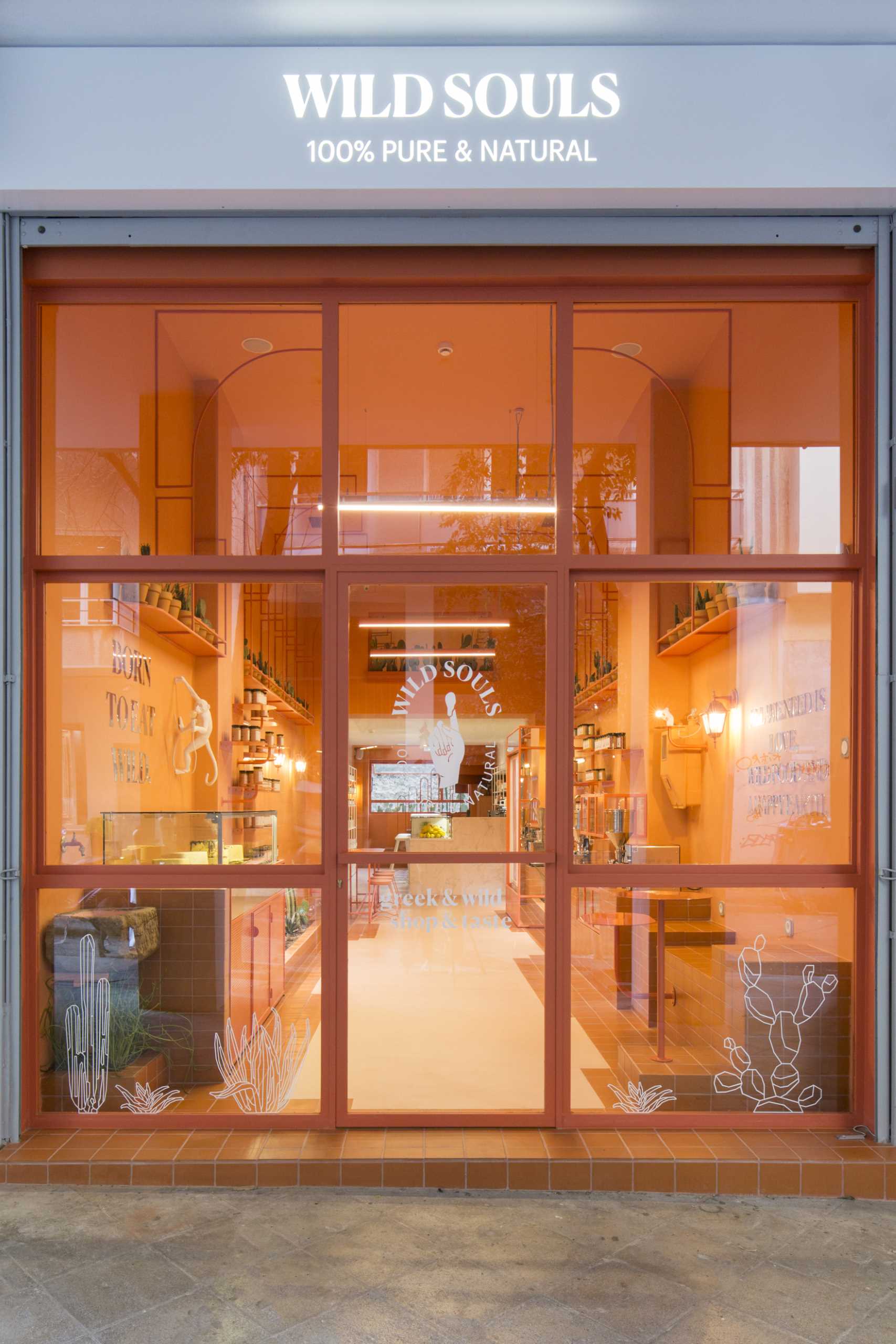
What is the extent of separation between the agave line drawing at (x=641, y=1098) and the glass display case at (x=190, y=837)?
1.67 meters

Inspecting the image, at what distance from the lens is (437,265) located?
387 centimetres

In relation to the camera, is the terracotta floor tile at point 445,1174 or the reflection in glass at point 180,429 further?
the reflection in glass at point 180,429

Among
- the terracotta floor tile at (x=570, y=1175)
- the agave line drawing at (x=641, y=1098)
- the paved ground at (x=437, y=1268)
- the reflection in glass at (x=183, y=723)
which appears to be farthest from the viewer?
the reflection in glass at (x=183, y=723)

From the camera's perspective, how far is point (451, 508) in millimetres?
3914

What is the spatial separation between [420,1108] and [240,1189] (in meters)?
0.73

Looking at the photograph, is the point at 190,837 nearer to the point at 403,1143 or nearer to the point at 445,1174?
the point at 403,1143

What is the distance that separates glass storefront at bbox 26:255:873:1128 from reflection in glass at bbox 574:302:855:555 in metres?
A: 0.01

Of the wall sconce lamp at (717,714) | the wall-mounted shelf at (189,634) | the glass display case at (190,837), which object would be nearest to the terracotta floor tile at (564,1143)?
the glass display case at (190,837)

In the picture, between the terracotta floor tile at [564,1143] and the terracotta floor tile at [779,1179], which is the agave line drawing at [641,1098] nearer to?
the terracotta floor tile at [564,1143]

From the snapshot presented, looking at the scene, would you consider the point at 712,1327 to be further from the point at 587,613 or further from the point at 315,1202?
the point at 587,613

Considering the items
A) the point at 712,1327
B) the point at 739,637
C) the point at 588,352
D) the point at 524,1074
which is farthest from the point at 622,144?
the point at 712,1327

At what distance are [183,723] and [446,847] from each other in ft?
3.88

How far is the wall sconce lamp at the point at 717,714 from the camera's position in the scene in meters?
3.92

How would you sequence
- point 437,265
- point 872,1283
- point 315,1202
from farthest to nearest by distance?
point 437,265 < point 315,1202 < point 872,1283
